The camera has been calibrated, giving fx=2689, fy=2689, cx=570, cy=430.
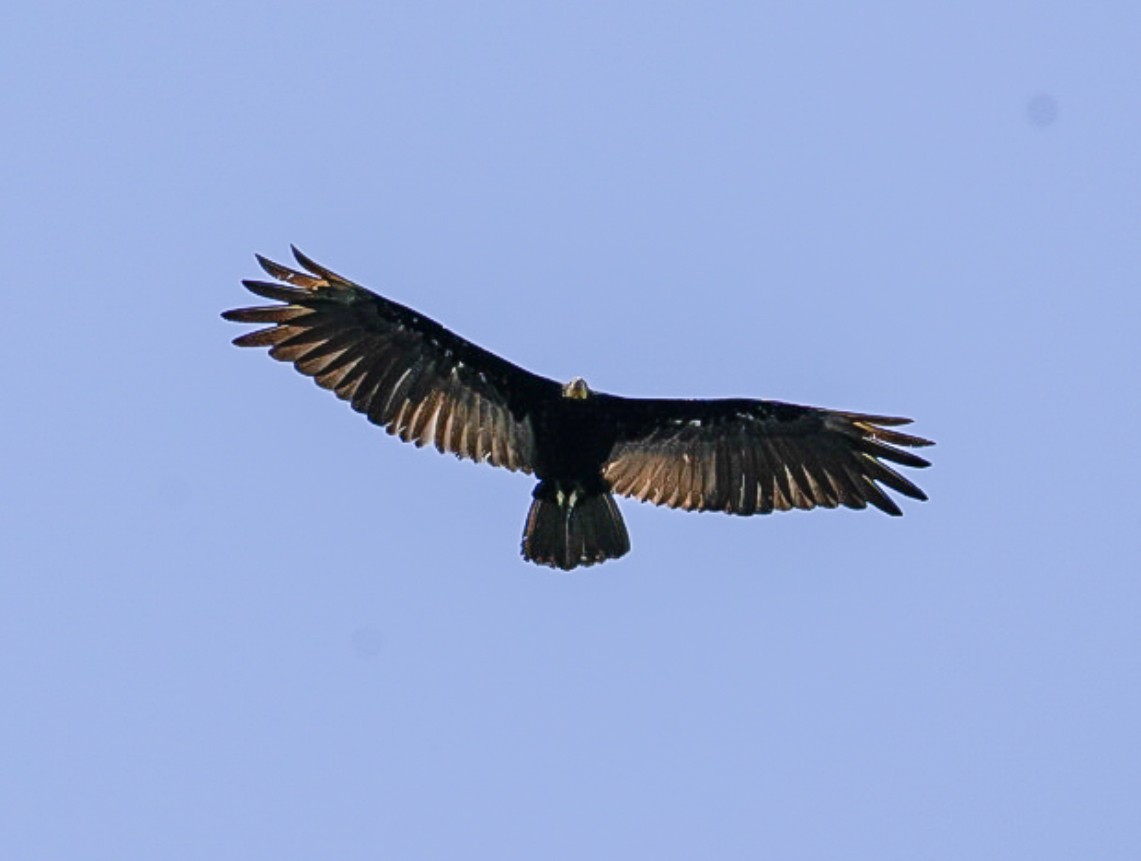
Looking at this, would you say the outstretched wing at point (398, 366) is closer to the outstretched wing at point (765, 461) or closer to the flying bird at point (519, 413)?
the flying bird at point (519, 413)

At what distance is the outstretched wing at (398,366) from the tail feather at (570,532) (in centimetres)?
40

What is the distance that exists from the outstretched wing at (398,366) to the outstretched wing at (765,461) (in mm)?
994

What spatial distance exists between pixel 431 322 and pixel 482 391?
0.68 meters

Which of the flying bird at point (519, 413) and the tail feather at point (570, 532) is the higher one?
the flying bird at point (519, 413)

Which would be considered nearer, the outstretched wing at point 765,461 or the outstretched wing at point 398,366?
the outstretched wing at point 398,366

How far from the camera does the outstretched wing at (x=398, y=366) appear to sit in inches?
823

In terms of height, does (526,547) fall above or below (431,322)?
below

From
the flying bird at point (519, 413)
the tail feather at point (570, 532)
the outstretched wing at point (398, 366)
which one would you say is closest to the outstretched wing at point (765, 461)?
the flying bird at point (519, 413)

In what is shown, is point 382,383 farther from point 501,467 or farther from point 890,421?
point 890,421

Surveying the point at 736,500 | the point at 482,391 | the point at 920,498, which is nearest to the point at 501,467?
the point at 482,391

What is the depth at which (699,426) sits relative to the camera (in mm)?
21562

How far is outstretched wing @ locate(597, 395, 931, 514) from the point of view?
2156 centimetres

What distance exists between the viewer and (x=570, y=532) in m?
21.1

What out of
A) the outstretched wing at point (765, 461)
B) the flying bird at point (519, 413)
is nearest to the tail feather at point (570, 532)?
the flying bird at point (519, 413)
